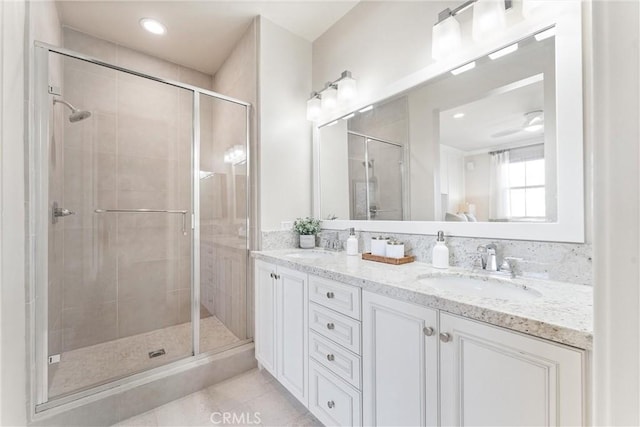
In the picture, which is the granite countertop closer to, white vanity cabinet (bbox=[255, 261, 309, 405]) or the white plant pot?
white vanity cabinet (bbox=[255, 261, 309, 405])

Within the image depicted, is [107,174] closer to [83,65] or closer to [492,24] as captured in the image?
[83,65]

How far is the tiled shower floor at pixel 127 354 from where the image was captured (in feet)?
5.08

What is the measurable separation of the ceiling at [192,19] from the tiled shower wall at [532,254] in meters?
1.75

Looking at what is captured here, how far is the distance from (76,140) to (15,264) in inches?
50.7

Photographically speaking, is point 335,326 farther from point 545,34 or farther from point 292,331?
point 545,34

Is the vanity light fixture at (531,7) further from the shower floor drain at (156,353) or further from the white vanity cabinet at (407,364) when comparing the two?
the shower floor drain at (156,353)

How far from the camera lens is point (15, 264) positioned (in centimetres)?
99

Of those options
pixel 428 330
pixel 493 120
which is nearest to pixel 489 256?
pixel 428 330

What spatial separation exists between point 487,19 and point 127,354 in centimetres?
292

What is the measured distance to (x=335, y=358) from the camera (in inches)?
47.9

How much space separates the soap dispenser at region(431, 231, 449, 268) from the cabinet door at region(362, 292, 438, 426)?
0.44 m

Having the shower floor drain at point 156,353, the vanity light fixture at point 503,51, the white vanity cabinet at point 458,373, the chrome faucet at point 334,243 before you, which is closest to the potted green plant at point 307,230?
the chrome faucet at point 334,243

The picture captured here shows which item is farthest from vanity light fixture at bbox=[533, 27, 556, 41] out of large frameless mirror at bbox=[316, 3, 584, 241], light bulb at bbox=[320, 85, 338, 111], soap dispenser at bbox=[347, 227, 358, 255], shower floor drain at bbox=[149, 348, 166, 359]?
shower floor drain at bbox=[149, 348, 166, 359]

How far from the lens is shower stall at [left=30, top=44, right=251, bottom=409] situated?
177 cm
